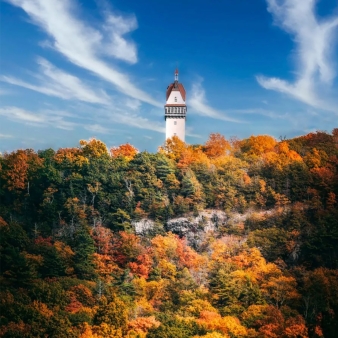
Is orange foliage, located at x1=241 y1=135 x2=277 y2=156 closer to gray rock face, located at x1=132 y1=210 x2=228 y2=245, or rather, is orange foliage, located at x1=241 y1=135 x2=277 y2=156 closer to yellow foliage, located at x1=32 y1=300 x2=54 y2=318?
gray rock face, located at x1=132 y1=210 x2=228 y2=245

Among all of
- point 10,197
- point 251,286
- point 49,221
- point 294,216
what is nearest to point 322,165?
point 294,216

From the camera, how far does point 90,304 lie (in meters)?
30.7

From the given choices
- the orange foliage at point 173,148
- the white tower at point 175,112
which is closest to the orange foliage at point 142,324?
the orange foliage at point 173,148

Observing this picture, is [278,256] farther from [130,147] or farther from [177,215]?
[130,147]

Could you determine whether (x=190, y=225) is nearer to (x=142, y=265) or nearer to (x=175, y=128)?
(x=142, y=265)

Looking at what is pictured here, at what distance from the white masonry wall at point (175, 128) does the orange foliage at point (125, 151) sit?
4.76 meters

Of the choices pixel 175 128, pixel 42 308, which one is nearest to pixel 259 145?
pixel 175 128

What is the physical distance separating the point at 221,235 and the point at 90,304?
45.6 feet

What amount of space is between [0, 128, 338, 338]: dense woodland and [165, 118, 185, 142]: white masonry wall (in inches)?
125

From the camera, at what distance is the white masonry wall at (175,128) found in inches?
2098

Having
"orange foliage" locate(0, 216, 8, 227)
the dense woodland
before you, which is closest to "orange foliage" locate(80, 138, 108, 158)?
the dense woodland

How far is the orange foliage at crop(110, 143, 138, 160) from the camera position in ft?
162

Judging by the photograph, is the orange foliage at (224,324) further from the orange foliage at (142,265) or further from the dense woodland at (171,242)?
the orange foliage at (142,265)

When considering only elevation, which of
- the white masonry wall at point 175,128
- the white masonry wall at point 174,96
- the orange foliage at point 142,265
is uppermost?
the white masonry wall at point 174,96
